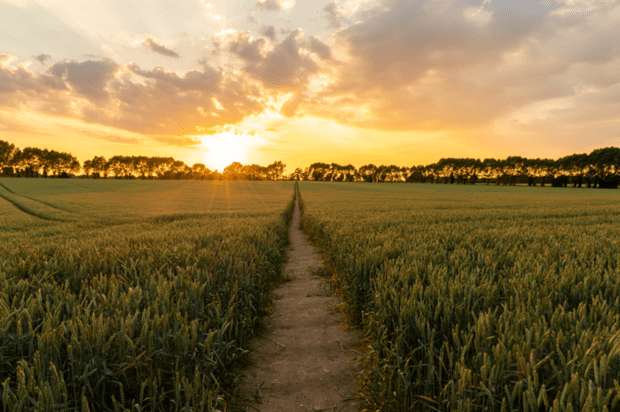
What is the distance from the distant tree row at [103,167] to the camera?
120250 millimetres

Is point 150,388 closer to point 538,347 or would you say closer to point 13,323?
point 13,323

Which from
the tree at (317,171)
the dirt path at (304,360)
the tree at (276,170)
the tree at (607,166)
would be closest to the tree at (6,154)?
the tree at (276,170)

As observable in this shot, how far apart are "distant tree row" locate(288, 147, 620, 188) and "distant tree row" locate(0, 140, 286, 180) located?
1776 inches

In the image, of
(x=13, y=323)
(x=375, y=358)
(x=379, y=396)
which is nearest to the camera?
(x=13, y=323)

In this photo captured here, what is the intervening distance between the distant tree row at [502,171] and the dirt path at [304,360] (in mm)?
147938

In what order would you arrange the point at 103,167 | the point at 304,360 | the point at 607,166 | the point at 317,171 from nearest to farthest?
the point at 304,360, the point at 607,166, the point at 103,167, the point at 317,171

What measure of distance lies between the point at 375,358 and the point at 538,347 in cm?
153

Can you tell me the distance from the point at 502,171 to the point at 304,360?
173m

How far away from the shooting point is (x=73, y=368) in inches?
75.5

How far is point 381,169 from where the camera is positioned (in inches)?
6900

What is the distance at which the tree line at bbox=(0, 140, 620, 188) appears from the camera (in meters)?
108

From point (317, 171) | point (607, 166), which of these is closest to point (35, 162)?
point (317, 171)

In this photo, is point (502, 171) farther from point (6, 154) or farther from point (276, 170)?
point (6, 154)

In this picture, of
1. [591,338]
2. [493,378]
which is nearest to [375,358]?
[493,378]
